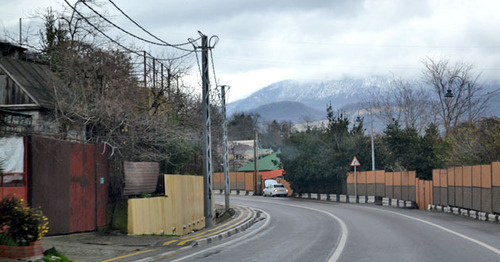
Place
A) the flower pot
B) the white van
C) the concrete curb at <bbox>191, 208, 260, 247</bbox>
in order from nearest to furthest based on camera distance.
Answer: the flower pot < the concrete curb at <bbox>191, 208, 260, 247</bbox> < the white van

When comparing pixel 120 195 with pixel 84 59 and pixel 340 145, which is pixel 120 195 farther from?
pixel 340 145

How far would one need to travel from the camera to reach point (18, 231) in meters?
10.5

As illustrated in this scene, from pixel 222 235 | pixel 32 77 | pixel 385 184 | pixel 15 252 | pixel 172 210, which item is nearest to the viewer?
pixel 15 252

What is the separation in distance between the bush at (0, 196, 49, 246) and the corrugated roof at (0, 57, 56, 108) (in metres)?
11.3

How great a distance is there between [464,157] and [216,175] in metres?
39.4

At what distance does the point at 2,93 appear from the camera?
22.2 metres

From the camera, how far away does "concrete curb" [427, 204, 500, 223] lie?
2328 centimetres

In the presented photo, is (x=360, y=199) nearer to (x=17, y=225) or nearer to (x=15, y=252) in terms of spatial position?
(x=17, y=225)

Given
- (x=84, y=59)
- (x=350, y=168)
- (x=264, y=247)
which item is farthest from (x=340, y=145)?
(x=264, y=247)

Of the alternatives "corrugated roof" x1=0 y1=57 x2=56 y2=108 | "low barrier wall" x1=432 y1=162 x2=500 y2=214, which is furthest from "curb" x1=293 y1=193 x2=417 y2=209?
"corrugated roof" x1=0 y1=57 x2=56 y2=108

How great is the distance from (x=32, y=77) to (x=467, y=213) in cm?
2083

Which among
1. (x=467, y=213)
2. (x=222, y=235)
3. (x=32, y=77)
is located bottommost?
(x=467, y=213)

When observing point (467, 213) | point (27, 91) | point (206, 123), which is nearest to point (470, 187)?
point (467, 213)

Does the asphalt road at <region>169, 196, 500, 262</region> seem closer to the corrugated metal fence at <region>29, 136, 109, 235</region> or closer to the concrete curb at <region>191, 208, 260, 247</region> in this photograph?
the concrete curb at <region>191, 208, 260, 247</region>
